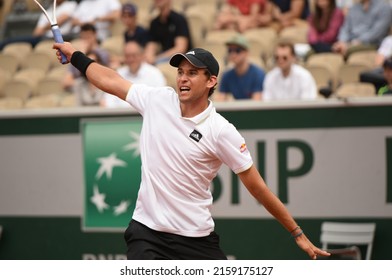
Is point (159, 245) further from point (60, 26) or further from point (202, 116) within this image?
point (60, 26)

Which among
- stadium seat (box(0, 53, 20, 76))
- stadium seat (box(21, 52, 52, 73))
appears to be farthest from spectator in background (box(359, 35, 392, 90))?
stadium seat (box(0, 53, 20, 76))

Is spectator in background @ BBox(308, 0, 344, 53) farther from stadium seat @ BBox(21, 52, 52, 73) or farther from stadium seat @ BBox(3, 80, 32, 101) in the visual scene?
stadium seat @ BBox(21, 52, 52, 73)

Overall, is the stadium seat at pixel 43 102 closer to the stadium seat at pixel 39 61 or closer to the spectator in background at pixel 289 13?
the stadium seat at pixel 39 61

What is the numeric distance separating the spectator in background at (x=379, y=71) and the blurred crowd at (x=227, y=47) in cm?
1

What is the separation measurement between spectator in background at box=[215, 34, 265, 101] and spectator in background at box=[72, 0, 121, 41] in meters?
3.33

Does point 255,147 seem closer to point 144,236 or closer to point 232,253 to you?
point 232,253

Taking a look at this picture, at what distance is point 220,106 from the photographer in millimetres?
9406

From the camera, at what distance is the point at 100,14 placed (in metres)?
13.6

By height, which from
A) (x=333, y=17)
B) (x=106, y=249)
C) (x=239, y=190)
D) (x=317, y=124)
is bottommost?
(x=106, y=249)

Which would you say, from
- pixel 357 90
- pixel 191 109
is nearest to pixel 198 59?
pixel 191 109

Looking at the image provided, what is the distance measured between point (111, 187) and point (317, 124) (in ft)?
7.12

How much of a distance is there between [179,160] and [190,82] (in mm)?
488
